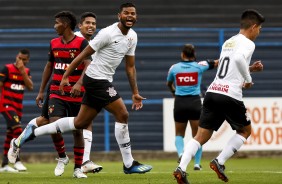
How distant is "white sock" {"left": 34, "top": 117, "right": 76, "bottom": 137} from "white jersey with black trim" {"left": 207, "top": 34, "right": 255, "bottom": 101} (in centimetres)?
194

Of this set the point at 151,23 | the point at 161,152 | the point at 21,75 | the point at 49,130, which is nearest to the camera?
the point at 49,130

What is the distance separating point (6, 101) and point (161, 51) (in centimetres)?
604

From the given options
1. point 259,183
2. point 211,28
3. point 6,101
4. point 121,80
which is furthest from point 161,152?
point 259,183

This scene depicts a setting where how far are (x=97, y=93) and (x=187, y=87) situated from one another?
458cm

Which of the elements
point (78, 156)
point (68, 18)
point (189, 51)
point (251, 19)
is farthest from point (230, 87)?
point (189, 51)

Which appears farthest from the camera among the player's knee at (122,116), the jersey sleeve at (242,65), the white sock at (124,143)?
the white sock at (124,143)

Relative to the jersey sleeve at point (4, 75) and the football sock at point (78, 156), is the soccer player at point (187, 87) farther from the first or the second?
the football sock at point (78, 156)

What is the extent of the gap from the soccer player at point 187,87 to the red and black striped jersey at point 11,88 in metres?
2.68

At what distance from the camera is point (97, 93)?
A: 11.6 m

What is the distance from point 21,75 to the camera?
16312 millimetres

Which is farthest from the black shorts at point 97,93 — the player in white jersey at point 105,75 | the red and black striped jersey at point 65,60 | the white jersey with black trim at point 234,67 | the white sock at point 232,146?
the white sock at point 232,146

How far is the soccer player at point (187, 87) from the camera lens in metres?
15.8

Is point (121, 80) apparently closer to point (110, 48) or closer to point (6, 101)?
point (6, 101)

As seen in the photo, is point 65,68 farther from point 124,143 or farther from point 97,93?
point 124,143
